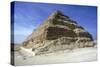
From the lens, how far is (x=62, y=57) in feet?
8.30

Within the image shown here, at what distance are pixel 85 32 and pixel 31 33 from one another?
79cm

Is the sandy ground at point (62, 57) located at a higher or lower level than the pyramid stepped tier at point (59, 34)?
lower

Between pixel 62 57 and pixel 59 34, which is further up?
pixel 59 34

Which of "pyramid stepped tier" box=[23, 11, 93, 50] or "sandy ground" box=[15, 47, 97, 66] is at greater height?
"pyramid stepped tier" box=[23, 11, 93, 50]

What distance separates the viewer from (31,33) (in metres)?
2.37

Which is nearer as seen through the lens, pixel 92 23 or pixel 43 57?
pixel 43 57

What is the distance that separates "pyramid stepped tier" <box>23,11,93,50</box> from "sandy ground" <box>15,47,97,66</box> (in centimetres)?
8

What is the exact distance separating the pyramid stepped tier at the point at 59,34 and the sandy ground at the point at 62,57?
0.26 feet

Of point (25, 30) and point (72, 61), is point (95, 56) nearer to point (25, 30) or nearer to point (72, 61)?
point (72, 61)

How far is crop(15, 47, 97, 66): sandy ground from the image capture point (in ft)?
7.58

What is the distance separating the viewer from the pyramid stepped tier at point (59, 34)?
2.40 m

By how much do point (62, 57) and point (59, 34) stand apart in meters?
0.30

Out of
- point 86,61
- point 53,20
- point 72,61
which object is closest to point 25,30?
point 53,20

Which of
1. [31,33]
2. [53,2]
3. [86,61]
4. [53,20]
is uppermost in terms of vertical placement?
[53,2]
